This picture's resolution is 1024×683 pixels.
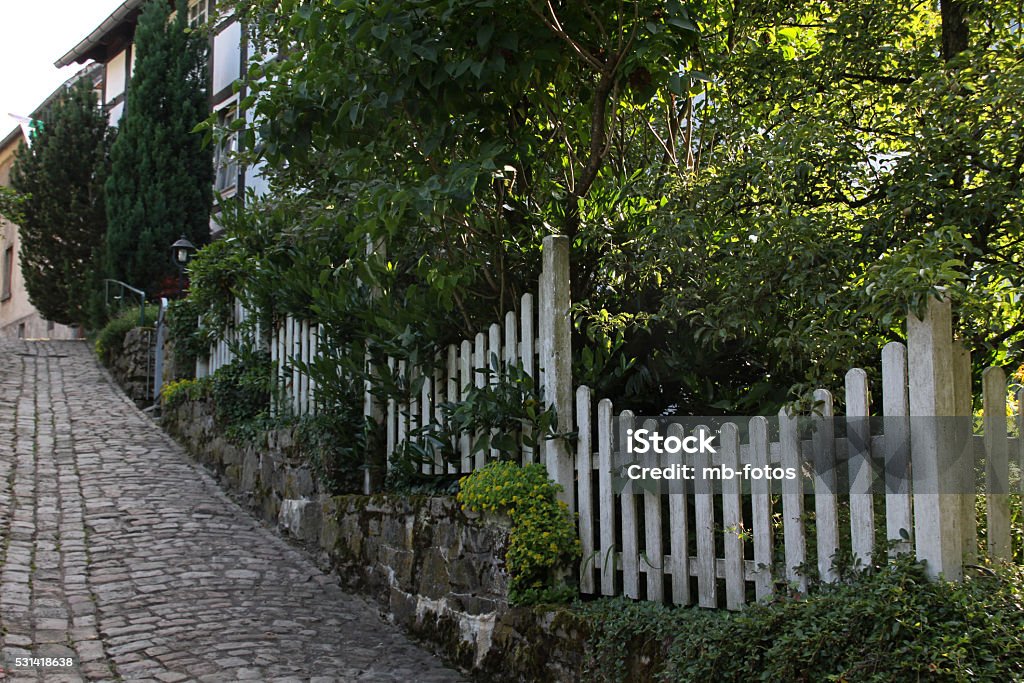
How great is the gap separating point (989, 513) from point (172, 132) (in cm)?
1929

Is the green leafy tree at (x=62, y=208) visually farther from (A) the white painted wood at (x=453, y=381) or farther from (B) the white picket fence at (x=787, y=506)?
(B) the white picket fence at (x=787, y=506)

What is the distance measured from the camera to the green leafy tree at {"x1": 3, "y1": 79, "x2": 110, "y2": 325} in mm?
21500

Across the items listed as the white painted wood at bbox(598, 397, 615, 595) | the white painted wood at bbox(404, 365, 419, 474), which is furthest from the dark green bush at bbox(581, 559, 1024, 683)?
the white painted wood at bbox(404, 365, 419, 474)

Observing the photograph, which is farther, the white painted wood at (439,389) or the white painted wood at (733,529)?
the white painted wood at (439,389)

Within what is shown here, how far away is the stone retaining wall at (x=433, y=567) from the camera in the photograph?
193 inches

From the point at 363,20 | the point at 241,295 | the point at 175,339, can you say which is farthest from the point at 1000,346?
the point at 175,339

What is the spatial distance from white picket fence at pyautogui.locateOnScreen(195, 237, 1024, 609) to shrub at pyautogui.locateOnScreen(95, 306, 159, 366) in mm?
Result: 11595

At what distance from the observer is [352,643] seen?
5.97 metres

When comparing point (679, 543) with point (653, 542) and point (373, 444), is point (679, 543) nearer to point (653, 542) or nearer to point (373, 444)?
point (653, 542)

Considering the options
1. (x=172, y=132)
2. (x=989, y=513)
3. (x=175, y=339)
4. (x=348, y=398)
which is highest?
(x=172, y=132)

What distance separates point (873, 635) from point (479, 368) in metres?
3.01

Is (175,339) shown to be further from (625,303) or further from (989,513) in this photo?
(989,513)

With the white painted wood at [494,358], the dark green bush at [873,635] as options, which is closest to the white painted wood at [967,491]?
the dark green bush at [873,635]

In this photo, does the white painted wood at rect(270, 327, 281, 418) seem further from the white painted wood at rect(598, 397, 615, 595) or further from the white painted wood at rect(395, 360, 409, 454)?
the white painted wood at rect(598, 397, 615, 595)
